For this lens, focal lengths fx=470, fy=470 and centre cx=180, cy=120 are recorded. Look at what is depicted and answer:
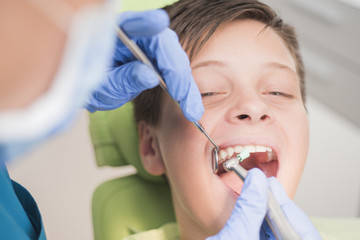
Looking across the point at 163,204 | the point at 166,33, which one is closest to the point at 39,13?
the point at 166,33

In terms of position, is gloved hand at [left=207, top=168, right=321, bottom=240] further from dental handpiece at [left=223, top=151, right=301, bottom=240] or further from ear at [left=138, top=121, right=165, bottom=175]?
ear at [left=138, top=121, right=165, bottom=175]

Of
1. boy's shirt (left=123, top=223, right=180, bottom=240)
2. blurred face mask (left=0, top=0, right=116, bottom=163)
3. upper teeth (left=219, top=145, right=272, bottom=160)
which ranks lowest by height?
boy's shirt (left=123, top=223, right=180, bottom=240)

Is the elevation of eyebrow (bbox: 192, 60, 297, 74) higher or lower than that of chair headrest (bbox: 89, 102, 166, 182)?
higher

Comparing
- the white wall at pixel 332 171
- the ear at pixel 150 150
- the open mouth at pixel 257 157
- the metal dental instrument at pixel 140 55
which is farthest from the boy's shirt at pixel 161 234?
the white wall at pixel 332 171

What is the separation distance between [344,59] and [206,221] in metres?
1.73

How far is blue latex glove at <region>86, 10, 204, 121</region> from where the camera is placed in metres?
1.00

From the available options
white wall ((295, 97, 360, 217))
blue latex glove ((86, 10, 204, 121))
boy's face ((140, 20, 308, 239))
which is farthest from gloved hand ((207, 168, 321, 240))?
white wall ((295, 97, 360, 217))

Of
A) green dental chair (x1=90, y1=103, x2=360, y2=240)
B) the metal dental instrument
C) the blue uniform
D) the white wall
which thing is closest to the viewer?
the metal dental instrument

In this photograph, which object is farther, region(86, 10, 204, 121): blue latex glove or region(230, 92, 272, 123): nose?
region(230, 92, 272, 123): nose

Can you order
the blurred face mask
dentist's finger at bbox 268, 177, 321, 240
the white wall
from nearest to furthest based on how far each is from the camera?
1. the blurred face mask
2. dentist's finger at bbox 268, 177, 321, 240
3. the white wall

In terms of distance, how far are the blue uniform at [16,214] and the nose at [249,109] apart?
0.63 meters

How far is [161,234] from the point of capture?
1605mm

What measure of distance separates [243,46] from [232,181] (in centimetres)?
39

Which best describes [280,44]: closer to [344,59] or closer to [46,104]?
[46,104]
